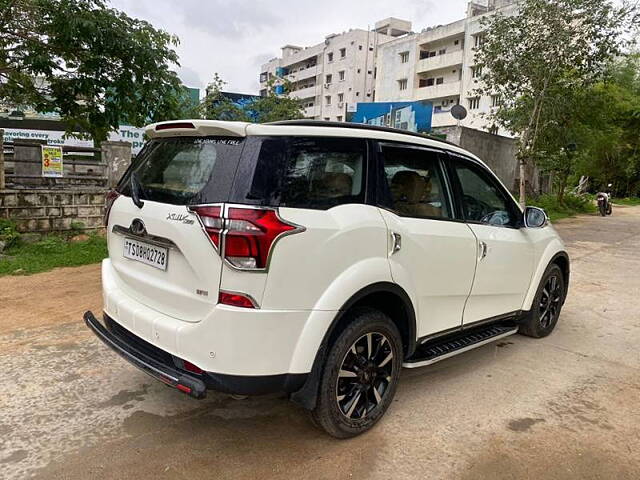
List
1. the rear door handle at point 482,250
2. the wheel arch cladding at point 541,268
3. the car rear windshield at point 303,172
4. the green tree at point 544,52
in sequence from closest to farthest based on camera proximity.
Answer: the car rear windshield at point 303,172 → the rear door handle at point 482,250 → the wheel arch cladding at point 541,268 → the green tree at point 544,52

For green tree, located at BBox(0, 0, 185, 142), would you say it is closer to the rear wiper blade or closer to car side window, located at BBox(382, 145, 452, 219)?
the rear wiper blade

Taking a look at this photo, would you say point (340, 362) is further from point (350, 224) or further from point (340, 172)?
point (340, 172)

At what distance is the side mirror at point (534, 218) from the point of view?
4.05m

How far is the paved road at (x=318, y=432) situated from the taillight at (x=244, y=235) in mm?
916

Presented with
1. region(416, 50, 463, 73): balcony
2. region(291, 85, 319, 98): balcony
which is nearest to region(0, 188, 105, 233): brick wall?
region(416, 50, 463, 73): balcony

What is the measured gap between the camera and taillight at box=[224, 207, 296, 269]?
87.9 inches

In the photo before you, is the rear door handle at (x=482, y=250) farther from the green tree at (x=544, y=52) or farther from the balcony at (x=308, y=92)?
the balcony at (x=308, y=92)

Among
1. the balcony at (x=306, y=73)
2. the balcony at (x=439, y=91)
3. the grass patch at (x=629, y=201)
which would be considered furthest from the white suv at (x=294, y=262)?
the balcony at (x=306, y=73)

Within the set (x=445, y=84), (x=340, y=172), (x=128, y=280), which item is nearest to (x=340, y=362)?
(x=340, y=172)

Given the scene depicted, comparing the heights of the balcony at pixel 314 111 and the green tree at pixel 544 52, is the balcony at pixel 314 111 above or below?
above

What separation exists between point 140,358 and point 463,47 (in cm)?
4235

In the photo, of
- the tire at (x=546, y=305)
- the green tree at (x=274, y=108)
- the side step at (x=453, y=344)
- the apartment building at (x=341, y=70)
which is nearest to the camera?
the side step at (x=453, y=344)

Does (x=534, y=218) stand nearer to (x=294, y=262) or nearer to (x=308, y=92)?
(x=294, y=262)

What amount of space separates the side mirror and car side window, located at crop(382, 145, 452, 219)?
1078 millimetres
